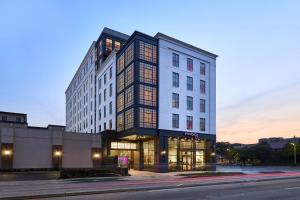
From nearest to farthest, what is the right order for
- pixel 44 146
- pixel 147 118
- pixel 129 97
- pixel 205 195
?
1. pixel 205 195
2. pixel 44 146
3. pixel 147 118
4. pixel 129 97

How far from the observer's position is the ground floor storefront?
47.9 metres

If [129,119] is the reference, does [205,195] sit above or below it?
below

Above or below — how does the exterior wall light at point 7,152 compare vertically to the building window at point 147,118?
below

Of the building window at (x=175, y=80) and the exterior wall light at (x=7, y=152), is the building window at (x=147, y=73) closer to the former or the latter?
the building window at (x=175, y=80)

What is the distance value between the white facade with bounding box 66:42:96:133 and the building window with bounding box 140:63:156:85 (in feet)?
75.8

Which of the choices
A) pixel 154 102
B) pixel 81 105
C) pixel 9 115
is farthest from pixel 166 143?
pixel 9 115

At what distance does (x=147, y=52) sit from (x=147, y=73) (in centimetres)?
295

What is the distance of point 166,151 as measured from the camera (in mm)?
48094

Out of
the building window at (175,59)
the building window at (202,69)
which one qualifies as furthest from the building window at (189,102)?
the building window at (175,59)

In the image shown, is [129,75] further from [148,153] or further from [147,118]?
[148,153]

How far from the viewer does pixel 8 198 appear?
51.8ft

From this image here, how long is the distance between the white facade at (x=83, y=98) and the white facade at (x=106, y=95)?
14.5 feet

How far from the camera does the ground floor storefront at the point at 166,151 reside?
157 ft

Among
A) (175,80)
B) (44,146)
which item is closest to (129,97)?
(175,80)
